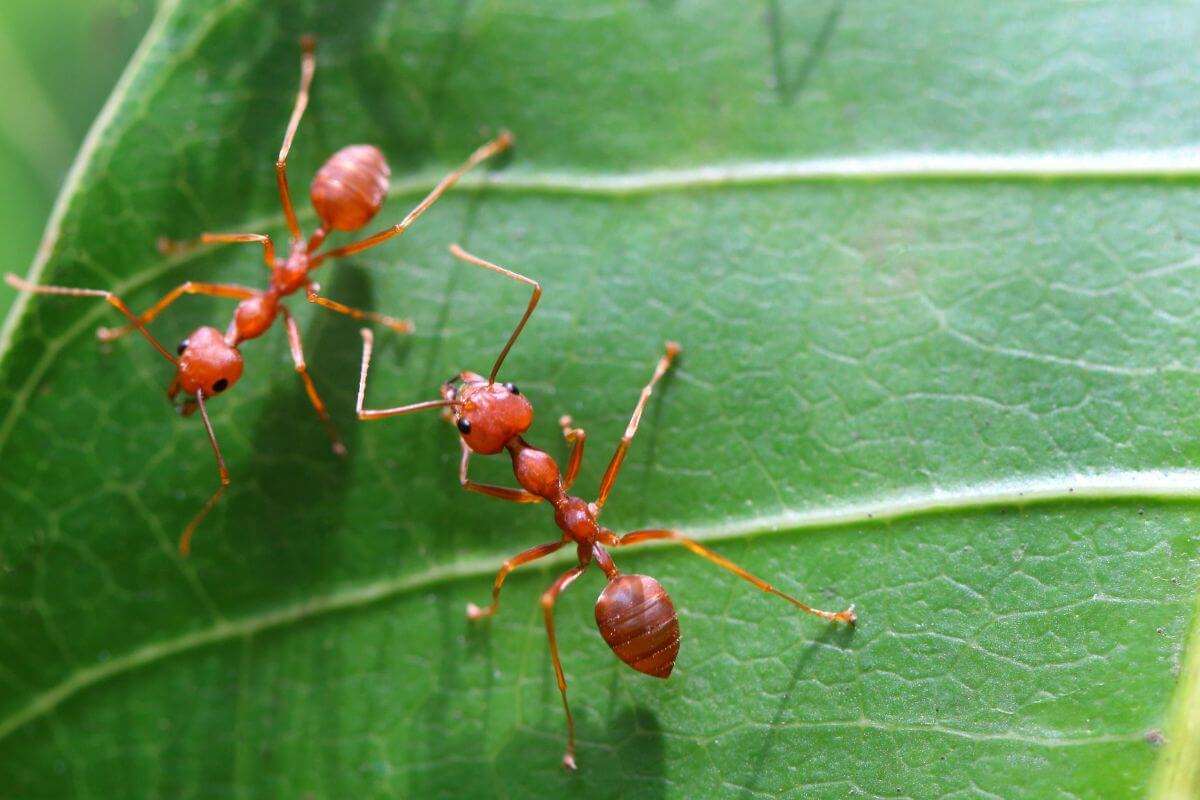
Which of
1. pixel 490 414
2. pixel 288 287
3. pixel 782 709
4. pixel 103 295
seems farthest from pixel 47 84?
pixel 782 709

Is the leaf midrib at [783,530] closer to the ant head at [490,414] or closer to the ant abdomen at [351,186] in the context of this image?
the ant head at [490,414]

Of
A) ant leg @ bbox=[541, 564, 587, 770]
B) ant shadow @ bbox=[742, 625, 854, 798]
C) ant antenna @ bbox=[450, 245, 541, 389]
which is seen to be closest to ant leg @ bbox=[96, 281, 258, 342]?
ant antenna @ bbox=[450, 245, 541, 389]

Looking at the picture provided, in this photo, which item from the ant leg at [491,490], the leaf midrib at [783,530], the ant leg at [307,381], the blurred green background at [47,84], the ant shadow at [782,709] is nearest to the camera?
the leaf midrib at [783,530]

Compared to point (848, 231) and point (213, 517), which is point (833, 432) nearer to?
point (848, 231)

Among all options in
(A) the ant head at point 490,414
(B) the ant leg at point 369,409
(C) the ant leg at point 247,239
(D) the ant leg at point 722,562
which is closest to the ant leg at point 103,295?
(C) the ant leg at point 247,239

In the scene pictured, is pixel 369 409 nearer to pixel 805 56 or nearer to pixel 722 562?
pixel 722 562

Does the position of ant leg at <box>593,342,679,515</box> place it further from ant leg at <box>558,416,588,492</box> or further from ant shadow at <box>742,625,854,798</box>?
ant shadow at <box>742,625,854,798</box>

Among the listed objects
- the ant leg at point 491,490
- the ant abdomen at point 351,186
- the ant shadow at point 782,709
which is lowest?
the ant shadow at point 782,709
